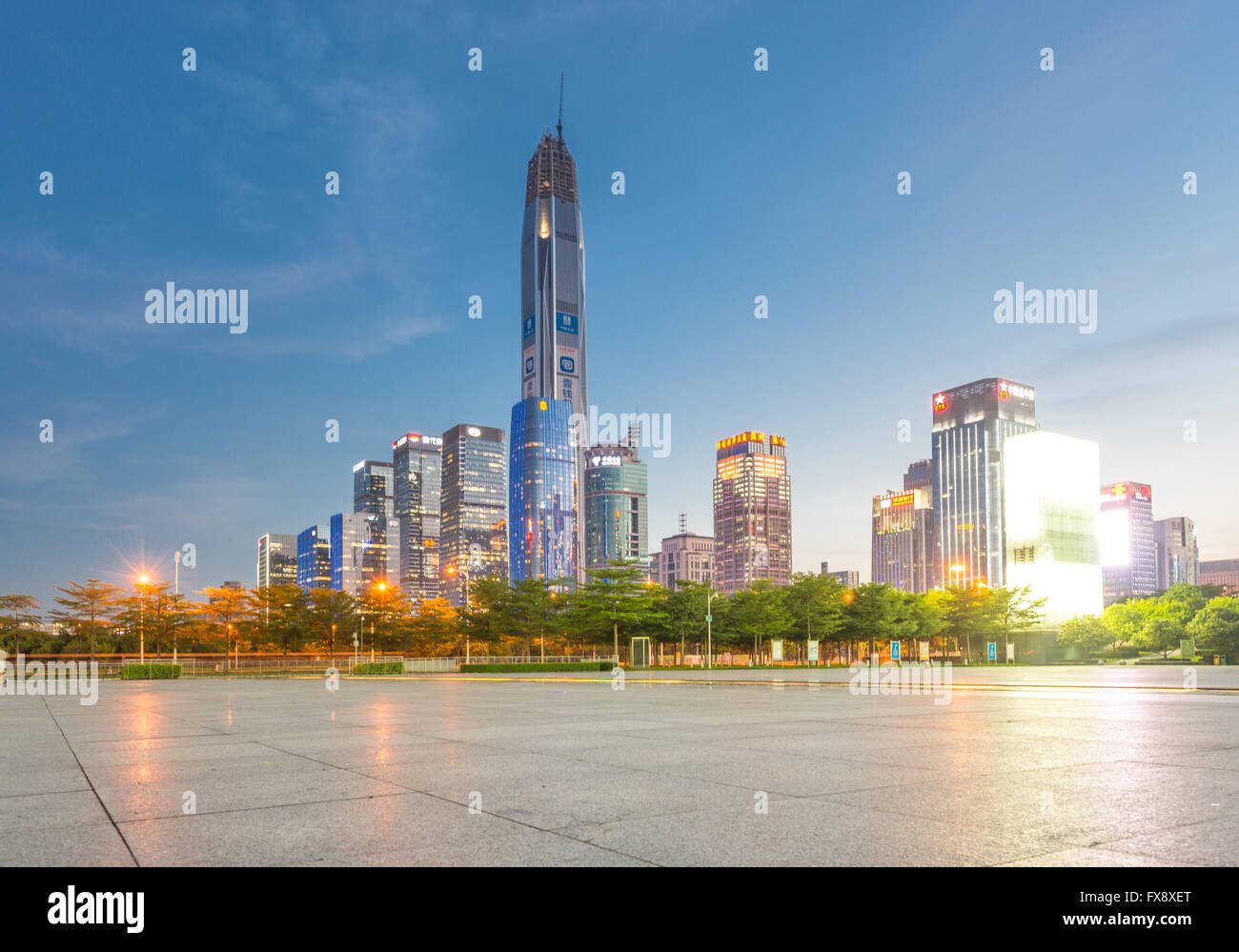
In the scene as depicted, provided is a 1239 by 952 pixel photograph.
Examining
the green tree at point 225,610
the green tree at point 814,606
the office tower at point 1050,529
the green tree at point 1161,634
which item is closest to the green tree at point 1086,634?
the green tree at point 1161,634

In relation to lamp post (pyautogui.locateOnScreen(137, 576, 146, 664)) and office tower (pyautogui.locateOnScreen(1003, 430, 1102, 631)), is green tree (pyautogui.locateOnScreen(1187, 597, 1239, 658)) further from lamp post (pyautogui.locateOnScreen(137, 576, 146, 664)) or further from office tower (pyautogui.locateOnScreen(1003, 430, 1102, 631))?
lamp post (pyautogui.locateOnScreen(137, 576, 146, 664))

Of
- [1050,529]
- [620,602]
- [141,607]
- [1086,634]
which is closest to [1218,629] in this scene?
[1086,634]

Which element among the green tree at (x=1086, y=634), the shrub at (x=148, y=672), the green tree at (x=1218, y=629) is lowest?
the green tree at (x=1086, y=634)

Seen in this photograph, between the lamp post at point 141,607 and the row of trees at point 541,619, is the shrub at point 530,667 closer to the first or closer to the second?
the row of trees at point 541,619

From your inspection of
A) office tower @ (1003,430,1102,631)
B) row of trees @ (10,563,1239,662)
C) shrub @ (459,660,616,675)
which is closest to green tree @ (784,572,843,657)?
row of trees @ (10,563,1239,662)
